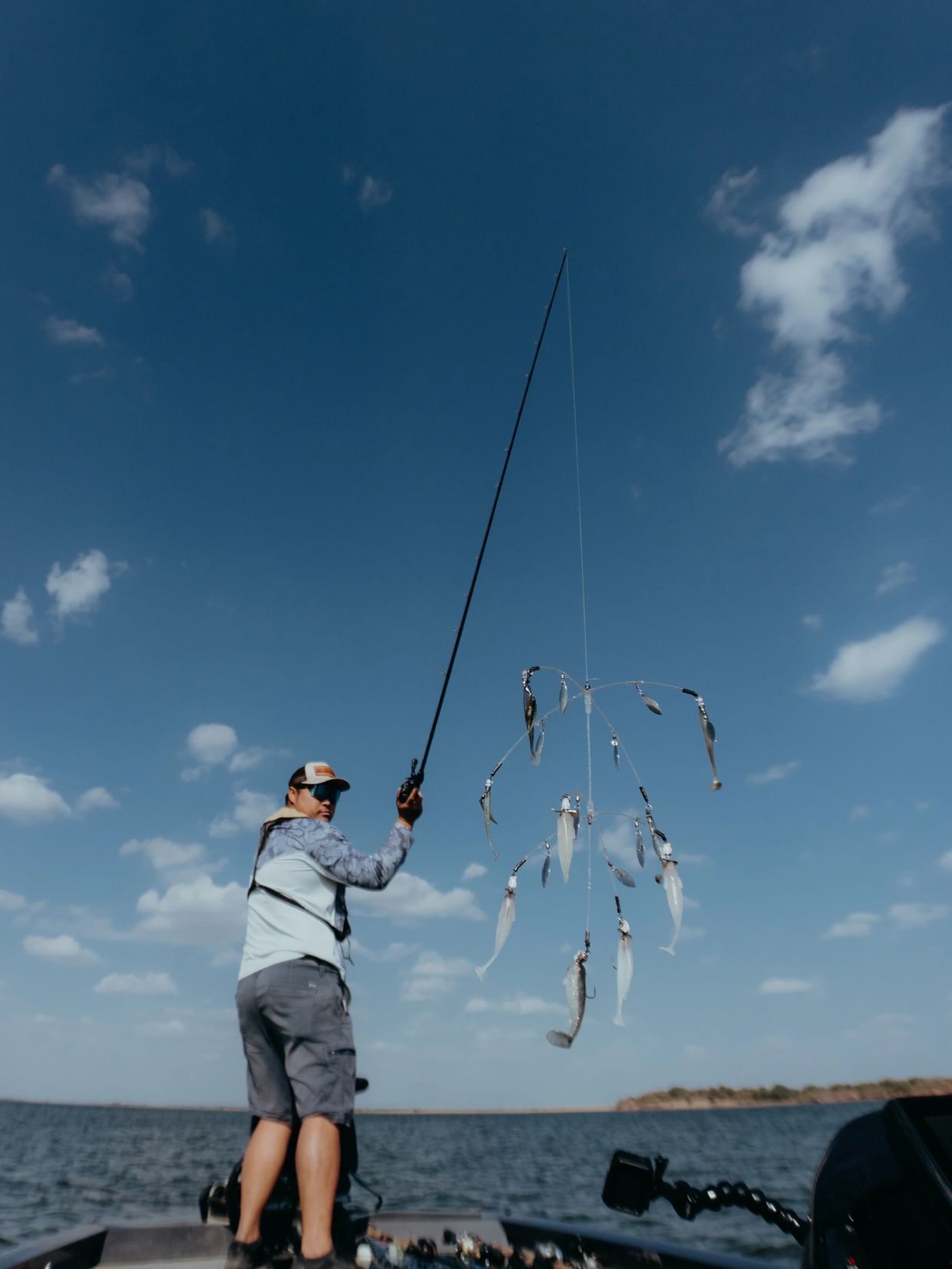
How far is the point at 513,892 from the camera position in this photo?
4242 millimetres

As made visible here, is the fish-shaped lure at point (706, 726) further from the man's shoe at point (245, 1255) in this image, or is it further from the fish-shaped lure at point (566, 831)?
the man's shoe at point (245, 1255)

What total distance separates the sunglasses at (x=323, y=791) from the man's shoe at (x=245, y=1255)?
81.1 inches

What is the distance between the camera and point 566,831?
4141mm

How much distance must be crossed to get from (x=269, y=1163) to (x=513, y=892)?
5.69 feet

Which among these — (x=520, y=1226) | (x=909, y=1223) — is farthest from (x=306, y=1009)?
(x=909, y=1223)

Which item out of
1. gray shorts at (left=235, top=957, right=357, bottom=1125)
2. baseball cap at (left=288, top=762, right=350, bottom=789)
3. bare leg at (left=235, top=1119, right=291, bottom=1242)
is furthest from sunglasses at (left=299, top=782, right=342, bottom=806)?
bare leg at (left=235, top=1119, right=291, bottom=1242)

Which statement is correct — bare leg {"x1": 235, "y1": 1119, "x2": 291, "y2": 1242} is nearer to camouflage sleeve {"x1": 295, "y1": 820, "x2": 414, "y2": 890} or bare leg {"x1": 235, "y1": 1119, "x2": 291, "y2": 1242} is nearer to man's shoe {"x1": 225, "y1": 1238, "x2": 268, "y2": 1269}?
man's shoe {"x1": 225, "y1": 1238, "x2": 268, "y2": 1269}

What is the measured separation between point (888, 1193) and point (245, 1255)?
2790 millimetres

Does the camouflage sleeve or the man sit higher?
the camouflage sleeve

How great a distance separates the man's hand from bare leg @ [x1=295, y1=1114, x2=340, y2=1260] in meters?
1.45

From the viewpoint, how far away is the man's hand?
164 inches

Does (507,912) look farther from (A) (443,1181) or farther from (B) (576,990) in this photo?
(A) (443,1181)

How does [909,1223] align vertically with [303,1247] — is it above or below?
above

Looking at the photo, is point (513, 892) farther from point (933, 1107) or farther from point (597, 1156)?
point (597, 1156)
